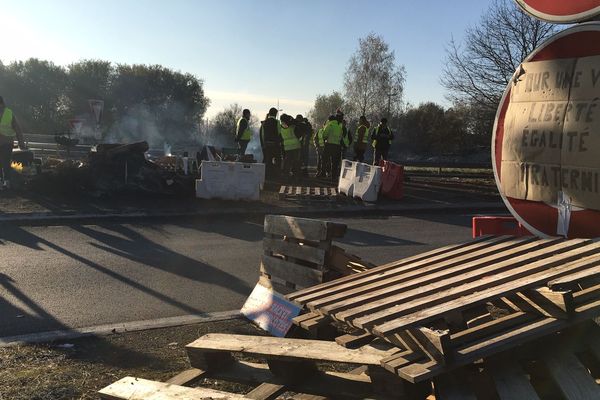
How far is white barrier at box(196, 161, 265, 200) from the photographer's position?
11930 mm

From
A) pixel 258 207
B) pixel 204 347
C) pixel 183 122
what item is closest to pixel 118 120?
pixel 183 122

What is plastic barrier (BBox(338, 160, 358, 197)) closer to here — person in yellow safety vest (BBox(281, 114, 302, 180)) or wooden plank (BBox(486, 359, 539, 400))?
person in yellow safety vest (BBox(281, 114, 302, 180))

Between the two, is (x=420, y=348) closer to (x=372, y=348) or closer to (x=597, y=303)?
(x=372, y=348)

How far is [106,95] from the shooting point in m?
60.9

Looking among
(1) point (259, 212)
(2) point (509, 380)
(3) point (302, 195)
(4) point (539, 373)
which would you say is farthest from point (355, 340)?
(3) point (302, 195)

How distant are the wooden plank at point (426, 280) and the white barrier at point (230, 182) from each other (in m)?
8.72

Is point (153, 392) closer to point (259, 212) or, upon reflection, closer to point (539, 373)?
point (539, 373)

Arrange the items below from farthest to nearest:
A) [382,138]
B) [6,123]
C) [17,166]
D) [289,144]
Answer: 1. [382,138]
2. [289,144]
3. [17,166]
4. [6,123]

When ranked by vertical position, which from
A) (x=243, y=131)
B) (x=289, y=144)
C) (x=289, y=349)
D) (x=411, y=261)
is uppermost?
(x=243, y=131)

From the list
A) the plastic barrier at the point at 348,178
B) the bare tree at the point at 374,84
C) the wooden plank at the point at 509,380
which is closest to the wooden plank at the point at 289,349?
the wooden plank at the point at 509,380

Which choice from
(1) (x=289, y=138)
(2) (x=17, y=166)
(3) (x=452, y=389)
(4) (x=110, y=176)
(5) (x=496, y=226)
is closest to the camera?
(3) (x=452, y=389)

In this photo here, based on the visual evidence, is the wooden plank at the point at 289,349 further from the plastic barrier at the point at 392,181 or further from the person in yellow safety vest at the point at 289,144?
the person in yellow safety vest at the point at 289,144

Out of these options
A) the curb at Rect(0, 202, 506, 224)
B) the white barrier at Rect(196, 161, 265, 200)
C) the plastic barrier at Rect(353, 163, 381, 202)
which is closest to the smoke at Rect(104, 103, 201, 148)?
the plastic barrier at Rect(353, 163, 381, 202)

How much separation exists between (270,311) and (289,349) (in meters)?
1.59
